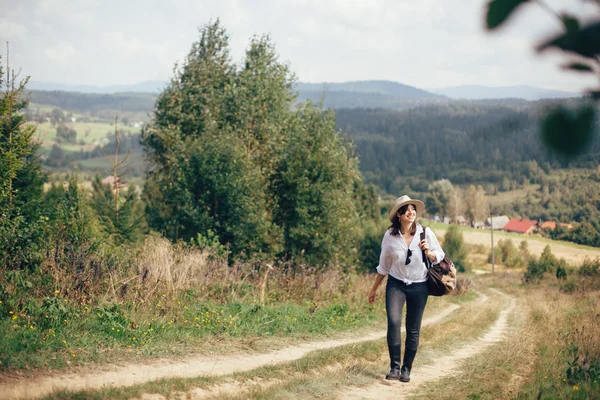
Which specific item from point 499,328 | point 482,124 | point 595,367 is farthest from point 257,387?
point 499,328

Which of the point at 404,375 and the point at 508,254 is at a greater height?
the point at 404,375

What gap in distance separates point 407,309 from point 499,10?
19.5 ft

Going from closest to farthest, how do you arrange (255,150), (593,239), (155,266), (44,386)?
(44,386) → (155,266) → (593,239) → (255,150)

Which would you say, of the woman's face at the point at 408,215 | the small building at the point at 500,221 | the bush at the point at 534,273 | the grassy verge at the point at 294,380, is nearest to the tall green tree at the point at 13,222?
the grassy verge at the point at 294,380

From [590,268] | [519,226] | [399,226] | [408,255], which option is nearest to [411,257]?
[408,255]

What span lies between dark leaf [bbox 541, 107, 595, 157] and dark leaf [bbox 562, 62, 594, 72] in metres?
0.13

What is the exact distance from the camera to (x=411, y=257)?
284 inches

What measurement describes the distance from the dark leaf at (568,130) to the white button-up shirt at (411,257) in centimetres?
558

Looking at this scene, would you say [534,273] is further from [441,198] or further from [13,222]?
[441,198]

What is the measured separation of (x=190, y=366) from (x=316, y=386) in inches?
75.5

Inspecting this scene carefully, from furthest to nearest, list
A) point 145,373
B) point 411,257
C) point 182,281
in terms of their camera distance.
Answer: point 182,281
point 411,257
point 145,373

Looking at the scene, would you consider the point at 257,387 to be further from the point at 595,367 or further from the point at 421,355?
the point at 595,367

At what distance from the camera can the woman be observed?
7.22m

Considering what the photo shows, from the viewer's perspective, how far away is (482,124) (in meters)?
1.87
